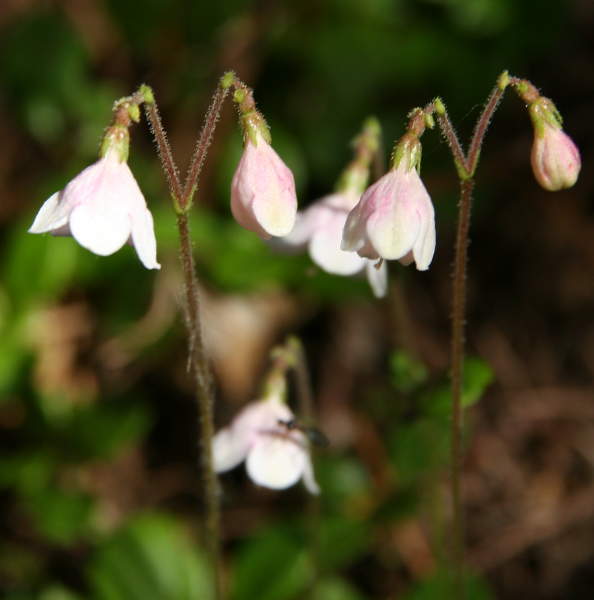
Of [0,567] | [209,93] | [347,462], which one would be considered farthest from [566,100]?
[0,567]

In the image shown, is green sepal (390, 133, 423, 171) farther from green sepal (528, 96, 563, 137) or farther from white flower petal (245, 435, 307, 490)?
white flower petal (245, 435, 307, 490)

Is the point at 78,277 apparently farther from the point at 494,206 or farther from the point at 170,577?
the point at 494,206

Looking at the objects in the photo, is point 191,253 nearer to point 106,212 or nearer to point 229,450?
point 106,212

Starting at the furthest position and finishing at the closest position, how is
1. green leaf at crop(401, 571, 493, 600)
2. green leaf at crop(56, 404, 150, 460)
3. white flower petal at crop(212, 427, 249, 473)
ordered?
green leaf at crop(56, 404, 150, 460) < green leaf at crop(401, 571, 493, 600) < white flower petal at crop(212, 427, 249, 473)

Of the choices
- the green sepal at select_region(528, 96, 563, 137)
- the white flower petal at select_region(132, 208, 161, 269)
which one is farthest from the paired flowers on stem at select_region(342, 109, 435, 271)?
→ the white flower petal at select_region(132, 208, 161, 269)

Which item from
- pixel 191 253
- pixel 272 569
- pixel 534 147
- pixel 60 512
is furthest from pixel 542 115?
pixel 60 512

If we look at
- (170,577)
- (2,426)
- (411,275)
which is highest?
(411,275)

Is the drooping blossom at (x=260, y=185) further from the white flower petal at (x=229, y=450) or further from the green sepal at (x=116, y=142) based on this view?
the white flower petal at (x=229, y=450)
